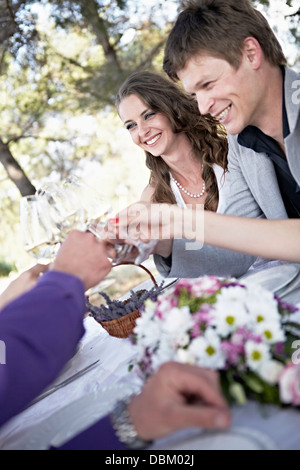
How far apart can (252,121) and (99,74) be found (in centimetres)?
500

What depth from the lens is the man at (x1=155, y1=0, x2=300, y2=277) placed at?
70.0 inches

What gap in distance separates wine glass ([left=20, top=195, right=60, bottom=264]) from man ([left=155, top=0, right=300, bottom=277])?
0.81 m

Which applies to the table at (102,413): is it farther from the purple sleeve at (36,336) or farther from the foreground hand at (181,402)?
the purple sleeve at (36,336)

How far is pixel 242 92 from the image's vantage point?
1.84 metres

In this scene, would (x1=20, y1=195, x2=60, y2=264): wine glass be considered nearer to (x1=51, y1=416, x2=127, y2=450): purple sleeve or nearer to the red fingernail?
the red fingernail

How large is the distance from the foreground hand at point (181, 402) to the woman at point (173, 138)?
1.94 m

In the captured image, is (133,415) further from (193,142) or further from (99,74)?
(99,74)

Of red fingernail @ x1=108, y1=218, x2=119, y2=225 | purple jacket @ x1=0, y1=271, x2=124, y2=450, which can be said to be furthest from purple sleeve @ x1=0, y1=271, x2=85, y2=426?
red fingernail @ x1=108, y1=218, x2=119, y2=225

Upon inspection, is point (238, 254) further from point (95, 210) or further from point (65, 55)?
point (65, 55)

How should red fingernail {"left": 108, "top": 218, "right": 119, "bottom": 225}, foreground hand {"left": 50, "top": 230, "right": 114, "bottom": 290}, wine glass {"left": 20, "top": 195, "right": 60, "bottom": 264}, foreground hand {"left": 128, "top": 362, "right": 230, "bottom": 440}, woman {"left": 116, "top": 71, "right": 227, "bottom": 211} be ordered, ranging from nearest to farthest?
foreground hand {"left": 128, "top": 362, "right": 230, "bottom": 440}
foreground hand {"left": 50, "top": 230, "right": 114, "bottom": 290}
wine glass {"left": 20, "top": 195, "right": 60, "bottom": 264}
red fingernail {"left": 108, "top": 218, "right": 119, "bottom": 225}
woman {"left": 116, "top": 71, "right": 227, "bottom": 211}

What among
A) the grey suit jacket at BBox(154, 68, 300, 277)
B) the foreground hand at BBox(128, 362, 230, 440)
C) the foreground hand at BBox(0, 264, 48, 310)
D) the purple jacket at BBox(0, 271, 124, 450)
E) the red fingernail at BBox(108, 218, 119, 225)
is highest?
the purple jacket at BBox(0, 271, 124, 450)

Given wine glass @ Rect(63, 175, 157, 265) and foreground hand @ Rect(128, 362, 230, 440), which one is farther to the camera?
wine glass @ Rect(63, 175, 157, 265)

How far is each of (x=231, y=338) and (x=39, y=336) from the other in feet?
1.24
